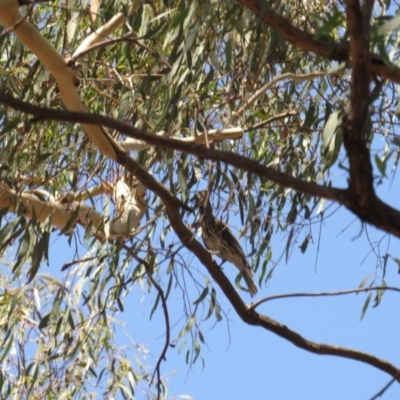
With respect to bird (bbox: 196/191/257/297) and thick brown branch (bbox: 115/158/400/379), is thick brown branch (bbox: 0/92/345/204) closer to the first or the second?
thick brown branch (bbox: 115/158/400/379)

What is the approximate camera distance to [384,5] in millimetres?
3229

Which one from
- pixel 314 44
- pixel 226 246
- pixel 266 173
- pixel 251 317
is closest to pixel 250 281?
pixel 226 246

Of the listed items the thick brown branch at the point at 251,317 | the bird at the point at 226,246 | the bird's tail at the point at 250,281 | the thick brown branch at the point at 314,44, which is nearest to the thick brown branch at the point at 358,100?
the thick brown branch at the point at 314,44

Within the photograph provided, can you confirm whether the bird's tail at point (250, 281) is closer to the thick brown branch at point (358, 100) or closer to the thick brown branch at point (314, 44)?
the thick brown branch at point (314, 44)

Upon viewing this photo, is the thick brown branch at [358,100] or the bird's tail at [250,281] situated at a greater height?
the bird's tail at [250,281]

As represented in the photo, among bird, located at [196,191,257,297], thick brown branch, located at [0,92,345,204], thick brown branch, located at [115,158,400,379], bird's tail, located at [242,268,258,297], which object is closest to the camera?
thick brown branch, located at [0,92,345,204]

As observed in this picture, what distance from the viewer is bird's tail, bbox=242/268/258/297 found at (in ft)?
11.9

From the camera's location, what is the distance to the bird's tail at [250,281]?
364 centimetres

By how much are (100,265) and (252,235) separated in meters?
0.52

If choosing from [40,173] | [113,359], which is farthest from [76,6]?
[113,359]

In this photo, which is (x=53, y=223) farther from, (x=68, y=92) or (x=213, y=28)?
(x=213, y=28)

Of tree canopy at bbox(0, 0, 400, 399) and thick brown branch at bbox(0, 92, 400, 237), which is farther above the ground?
tree canopy at bbox(0, 0, 400, 399)

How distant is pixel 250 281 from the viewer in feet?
12.1

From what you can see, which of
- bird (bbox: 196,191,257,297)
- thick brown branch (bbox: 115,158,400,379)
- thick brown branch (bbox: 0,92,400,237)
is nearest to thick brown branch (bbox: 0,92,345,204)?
thick brown branch (bbox: 0,92,400,237)
